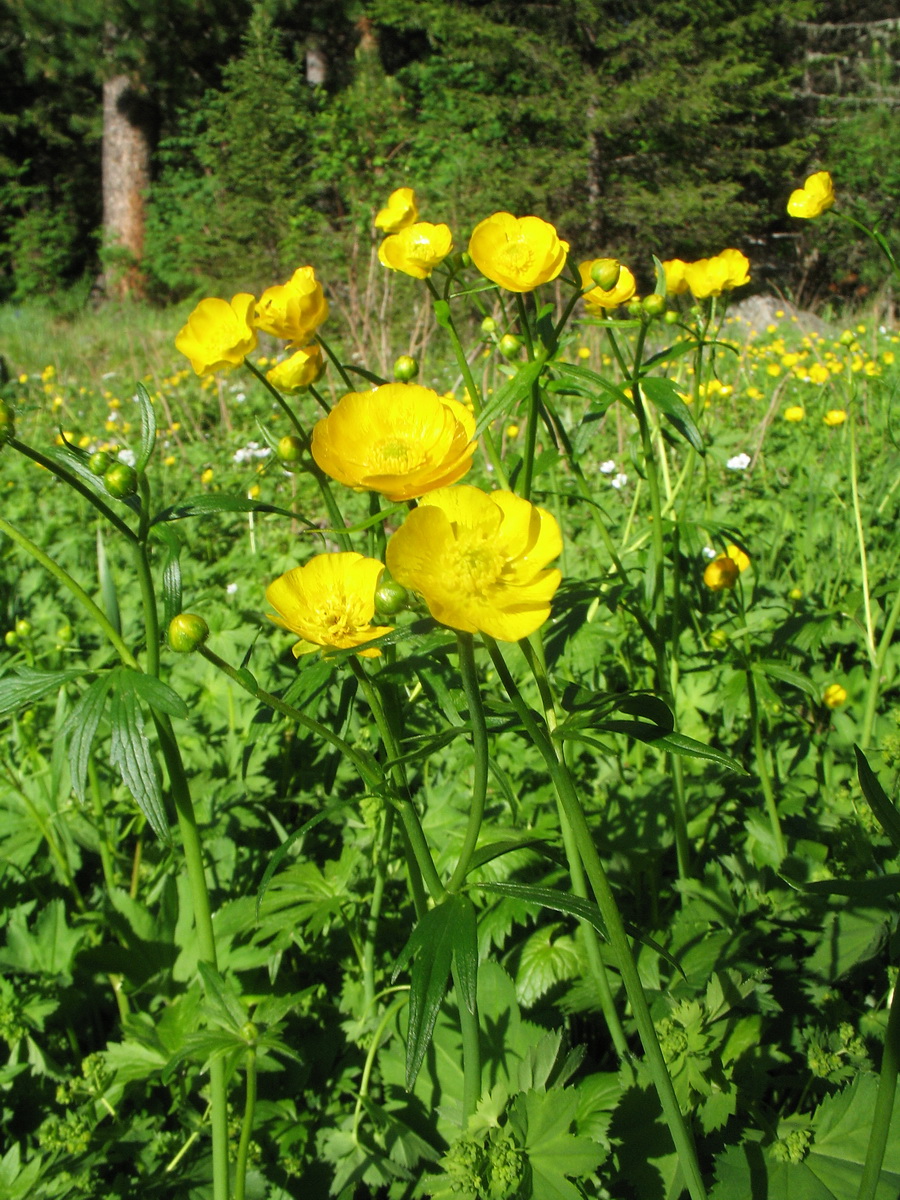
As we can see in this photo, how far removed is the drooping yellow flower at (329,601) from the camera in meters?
0.88

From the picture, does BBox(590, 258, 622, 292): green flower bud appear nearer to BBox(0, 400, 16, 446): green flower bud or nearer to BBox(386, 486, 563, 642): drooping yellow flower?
BBox(386, 486, 563, 642): drooping yellow flower

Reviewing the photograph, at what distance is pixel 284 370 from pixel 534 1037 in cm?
94

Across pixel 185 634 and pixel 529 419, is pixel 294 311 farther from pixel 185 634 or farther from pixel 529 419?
pixel 185 634

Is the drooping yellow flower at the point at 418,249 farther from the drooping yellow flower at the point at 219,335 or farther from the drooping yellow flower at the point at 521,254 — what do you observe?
the drooping yellow flower at the point at 219,335

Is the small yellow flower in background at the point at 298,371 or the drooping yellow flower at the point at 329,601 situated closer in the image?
the drooping yellow flower at the point at 329,601

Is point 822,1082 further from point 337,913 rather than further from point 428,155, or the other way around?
point 428,155

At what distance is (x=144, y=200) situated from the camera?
47.6 ft

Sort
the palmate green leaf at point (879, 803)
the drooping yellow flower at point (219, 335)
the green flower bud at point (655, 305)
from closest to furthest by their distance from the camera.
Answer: the palmate green leaf at point (879, 803)
the drooping yellow flower at point (219, 335)
the green flower bud at point (655, 305)

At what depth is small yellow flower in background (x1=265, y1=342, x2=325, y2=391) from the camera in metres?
0.98

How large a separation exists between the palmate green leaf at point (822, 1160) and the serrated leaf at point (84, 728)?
2.72 feet

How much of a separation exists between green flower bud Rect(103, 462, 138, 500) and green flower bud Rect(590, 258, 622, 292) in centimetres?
61

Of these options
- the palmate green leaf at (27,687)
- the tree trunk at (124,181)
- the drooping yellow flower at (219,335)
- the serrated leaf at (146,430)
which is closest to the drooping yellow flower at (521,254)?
the drooping yellow flower at (219,335)

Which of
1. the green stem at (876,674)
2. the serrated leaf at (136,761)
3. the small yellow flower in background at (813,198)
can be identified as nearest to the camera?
the serrated leaf at (136,761)

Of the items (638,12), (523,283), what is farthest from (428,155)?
(523,283)
